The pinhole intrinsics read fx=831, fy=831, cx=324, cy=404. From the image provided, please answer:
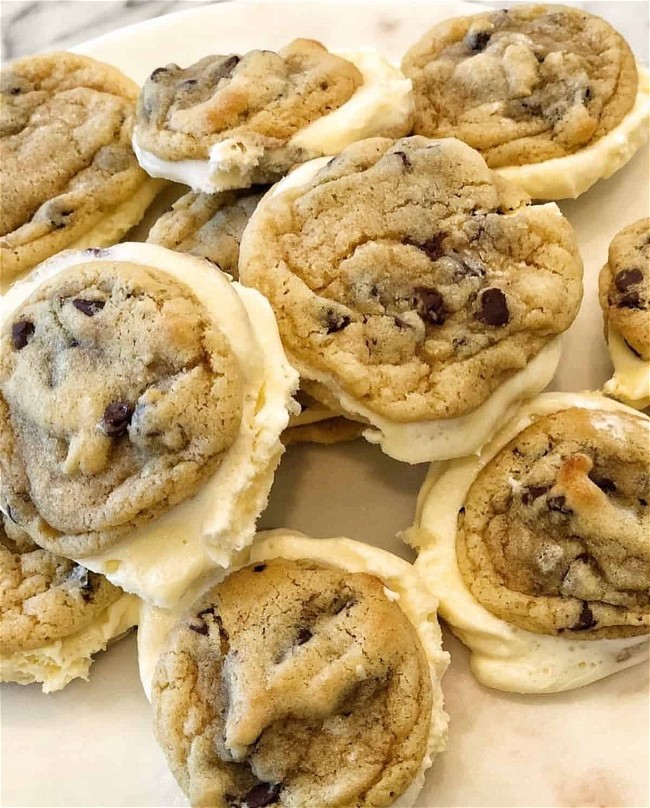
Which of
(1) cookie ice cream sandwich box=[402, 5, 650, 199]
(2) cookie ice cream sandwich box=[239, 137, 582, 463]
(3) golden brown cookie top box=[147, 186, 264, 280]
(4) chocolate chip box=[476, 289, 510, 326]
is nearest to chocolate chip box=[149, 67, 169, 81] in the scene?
(3) golden brown cookie top box=[147, 186, 264, 280]

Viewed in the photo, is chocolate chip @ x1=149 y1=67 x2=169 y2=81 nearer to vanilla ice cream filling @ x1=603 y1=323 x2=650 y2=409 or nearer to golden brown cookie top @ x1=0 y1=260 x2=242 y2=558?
golden brown cookie top @ x1=0 y1=260 x2=242 y2=558

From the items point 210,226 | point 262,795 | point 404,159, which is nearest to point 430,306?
point 404,159

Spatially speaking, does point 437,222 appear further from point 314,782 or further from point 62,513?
point 314,782

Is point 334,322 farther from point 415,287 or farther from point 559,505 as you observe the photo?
point 559,505

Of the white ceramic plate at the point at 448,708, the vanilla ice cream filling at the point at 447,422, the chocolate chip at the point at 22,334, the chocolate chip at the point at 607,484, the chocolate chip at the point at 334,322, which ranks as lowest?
the white ceramic plate at the point at 448,708

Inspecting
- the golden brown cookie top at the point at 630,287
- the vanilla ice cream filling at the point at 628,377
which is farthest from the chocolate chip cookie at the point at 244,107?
the vanilla ice cream filling at the point at 628,377

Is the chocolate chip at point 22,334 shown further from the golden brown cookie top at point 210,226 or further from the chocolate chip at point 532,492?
the chocolate chip at point 532,492
